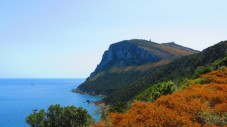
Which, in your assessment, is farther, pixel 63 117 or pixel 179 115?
pixel 63 117

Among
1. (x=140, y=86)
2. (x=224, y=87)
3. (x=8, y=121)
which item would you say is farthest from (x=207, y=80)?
(x=140, y=86)

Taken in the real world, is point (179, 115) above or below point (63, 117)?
above

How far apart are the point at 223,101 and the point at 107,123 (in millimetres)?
11156

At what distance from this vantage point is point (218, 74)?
5038cm

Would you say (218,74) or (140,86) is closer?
(218,74)

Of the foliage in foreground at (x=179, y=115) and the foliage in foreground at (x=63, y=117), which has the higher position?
the foliage in foreground at (x=179, y=115)

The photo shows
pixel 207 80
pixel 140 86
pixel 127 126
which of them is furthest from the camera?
pixel 140 86

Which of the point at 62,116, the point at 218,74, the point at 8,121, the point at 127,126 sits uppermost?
the point at 218,74

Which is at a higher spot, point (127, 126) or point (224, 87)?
point (224, 87)

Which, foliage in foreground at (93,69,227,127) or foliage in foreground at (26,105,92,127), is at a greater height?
foliage in foreground at (93,69,227,127)

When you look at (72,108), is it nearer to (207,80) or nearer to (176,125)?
(207,80)

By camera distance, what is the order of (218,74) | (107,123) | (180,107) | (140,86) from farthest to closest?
(140,86), (218,74), (107,123), (180,107)

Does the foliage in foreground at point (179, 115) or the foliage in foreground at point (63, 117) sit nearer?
the foliage in foreground at point (179, 115)

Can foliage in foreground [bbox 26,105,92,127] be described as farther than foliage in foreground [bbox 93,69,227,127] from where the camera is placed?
Yes
